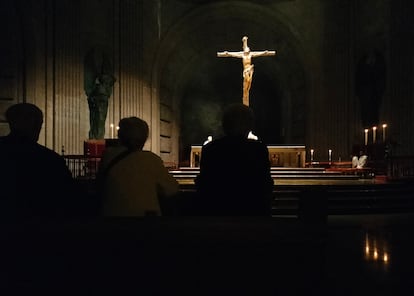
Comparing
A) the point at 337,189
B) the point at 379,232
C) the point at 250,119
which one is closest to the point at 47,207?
the point at 250,119

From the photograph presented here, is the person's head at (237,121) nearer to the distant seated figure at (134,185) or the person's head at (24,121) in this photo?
the distant seated figure at (134,185)

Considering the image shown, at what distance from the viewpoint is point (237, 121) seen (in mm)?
2418

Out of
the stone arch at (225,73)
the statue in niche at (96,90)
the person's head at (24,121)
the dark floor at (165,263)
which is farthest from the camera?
the stone arch at (225,73)

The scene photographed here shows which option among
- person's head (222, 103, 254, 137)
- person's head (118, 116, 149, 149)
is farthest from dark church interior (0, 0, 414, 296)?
person's head (222, 103, 254, 137)

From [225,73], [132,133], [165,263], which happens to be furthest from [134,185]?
[225,73]

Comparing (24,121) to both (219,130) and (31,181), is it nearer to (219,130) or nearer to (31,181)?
(31,181)

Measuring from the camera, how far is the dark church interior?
4.07 feet

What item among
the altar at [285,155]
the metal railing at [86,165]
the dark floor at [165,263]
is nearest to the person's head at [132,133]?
the dark floor at [165,263]

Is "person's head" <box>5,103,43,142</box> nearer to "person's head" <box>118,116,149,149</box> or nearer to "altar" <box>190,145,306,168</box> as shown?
"person's head" <box>118,116,149,149</box>

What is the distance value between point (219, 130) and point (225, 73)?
282 cm

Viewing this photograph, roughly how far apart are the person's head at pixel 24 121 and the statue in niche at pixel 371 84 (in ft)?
46.9

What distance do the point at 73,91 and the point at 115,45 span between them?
124 inches

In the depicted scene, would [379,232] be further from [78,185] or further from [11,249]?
[11,249]

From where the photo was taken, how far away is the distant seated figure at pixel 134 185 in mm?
2375
